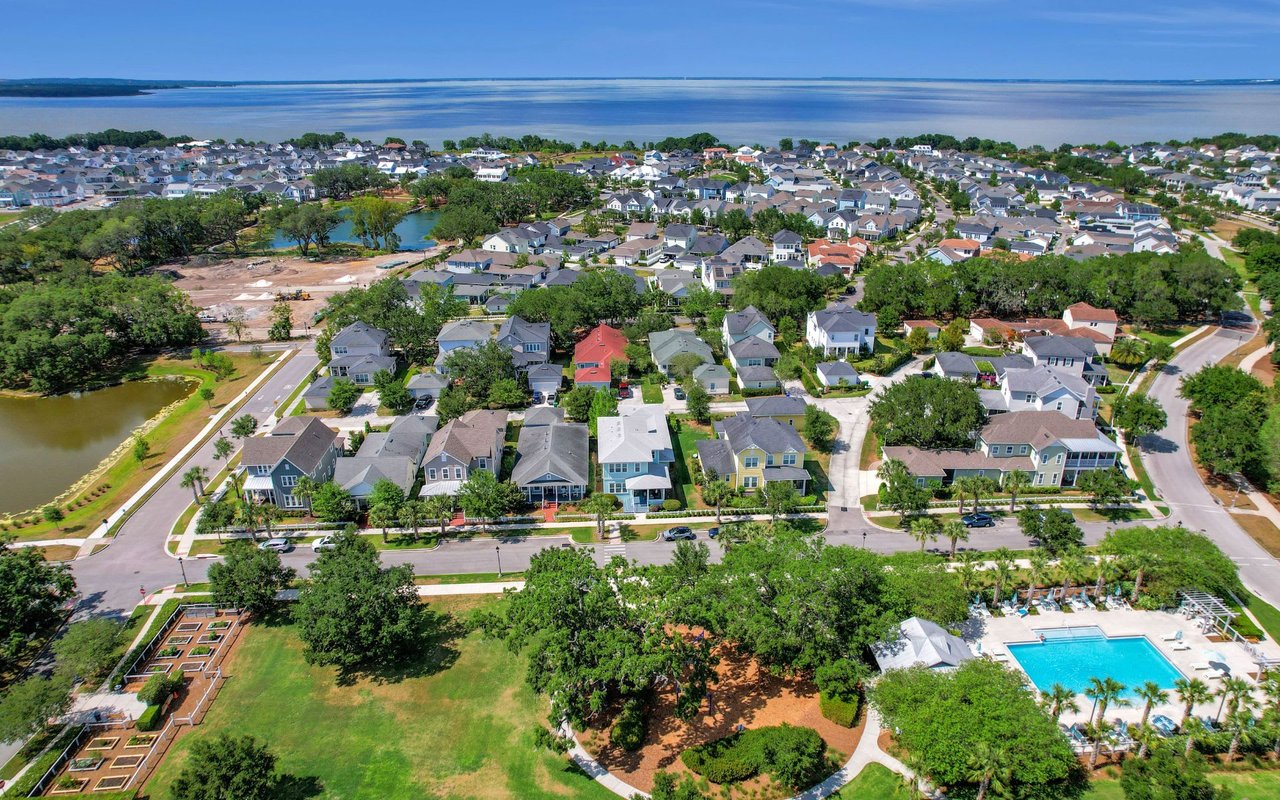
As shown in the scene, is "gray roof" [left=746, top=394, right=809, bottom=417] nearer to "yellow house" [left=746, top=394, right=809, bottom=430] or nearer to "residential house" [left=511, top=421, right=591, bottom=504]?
"yellow house" [left=746, top=394, right=809, bottom=430]

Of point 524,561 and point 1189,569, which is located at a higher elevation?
point 1189,569

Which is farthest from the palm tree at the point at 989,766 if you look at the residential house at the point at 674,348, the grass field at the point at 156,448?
the grass field at the point at 156,448

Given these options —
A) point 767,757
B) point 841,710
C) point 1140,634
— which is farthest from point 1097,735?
point 767,757

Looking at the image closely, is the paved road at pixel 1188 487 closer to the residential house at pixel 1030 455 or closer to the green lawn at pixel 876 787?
the residential house at pixel 1030 455

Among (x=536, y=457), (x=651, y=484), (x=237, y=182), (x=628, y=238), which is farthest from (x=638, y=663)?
(x=237, y=182)

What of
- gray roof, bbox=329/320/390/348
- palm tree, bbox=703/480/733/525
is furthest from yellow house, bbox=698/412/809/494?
gray roof, bbox=329/320/390/348

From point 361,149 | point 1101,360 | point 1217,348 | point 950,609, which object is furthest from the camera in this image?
point 361,149

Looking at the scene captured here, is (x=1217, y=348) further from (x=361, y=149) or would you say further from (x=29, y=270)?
(x=361, y=149)
